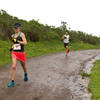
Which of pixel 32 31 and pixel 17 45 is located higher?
pixel 32 31

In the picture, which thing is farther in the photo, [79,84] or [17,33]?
[79,84]

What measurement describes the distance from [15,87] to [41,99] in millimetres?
1191

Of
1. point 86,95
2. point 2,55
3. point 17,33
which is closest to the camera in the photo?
point 86,95

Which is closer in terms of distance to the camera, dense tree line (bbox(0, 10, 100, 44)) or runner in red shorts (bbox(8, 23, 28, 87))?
runner in red shorts (bbox(8, 23, 28, 87))

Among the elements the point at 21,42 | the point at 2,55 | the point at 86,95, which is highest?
the point at 21,42

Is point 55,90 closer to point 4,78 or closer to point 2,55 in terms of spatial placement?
point 4,78

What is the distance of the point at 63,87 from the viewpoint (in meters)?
6.16

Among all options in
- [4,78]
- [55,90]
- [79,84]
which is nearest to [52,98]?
[55,90]

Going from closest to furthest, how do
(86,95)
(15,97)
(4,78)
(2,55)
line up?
(15,97) < (86,95) < (4,78) < (2,55)

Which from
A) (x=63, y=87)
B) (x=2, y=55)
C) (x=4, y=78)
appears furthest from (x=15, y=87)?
(x=2, y=55)

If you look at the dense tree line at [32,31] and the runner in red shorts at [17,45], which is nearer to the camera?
the runner in red shorts at [17,45]

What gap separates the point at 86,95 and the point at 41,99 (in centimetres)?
152

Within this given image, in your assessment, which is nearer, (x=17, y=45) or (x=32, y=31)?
(x=17, y=45)

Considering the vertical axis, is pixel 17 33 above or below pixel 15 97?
above
